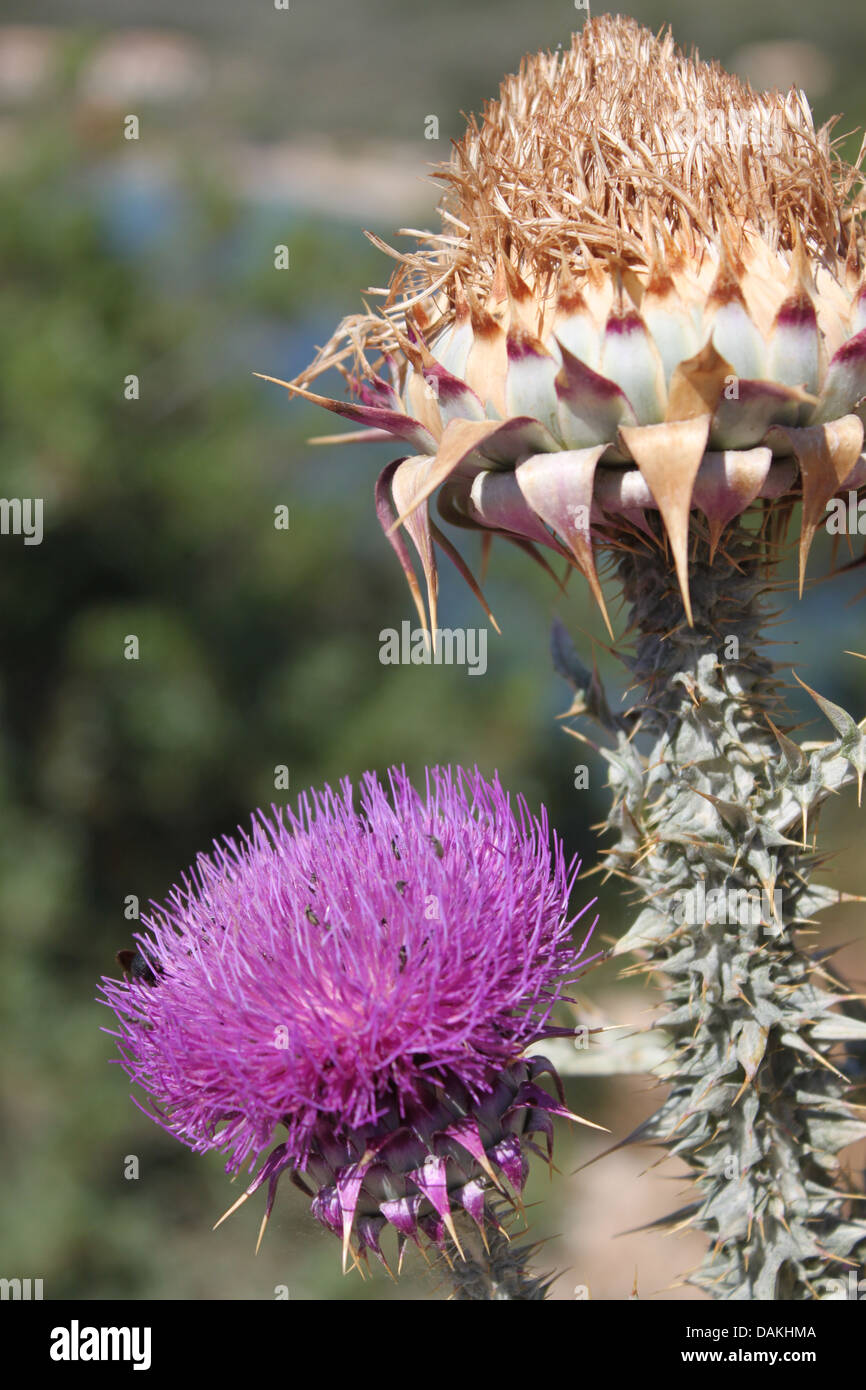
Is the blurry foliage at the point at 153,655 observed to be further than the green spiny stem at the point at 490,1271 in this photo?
Yes

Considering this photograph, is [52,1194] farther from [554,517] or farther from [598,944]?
[554,517]

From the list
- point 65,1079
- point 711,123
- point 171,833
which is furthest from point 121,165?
point 711,123

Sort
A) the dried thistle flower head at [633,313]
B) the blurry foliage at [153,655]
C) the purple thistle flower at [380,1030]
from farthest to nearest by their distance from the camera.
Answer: the blurry foliage at [153,655], the purple thistle flower at [380,1030], the dried thistle flower head at [633,313]

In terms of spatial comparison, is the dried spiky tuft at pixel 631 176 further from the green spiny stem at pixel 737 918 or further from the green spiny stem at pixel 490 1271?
the green spiny stem at pixel 490 1271

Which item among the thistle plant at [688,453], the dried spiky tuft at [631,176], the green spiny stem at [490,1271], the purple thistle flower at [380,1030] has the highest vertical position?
the dried spiky tuft at [631,176]

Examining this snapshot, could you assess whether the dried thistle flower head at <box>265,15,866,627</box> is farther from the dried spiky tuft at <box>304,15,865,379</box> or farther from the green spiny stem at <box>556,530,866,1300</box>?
the green spiny stem at <box>556,530,866,1300</box>

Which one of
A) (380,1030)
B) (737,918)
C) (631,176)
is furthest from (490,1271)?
(631,176)

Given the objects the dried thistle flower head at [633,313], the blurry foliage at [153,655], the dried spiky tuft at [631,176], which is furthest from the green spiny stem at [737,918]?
the blurry foliage at [153,655]

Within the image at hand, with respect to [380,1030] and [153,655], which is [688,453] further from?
[153,655]

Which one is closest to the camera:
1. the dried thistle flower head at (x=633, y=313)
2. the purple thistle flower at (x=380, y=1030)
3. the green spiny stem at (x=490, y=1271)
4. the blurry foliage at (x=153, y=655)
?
the dried thistle flower head at (x=633, y=313)
